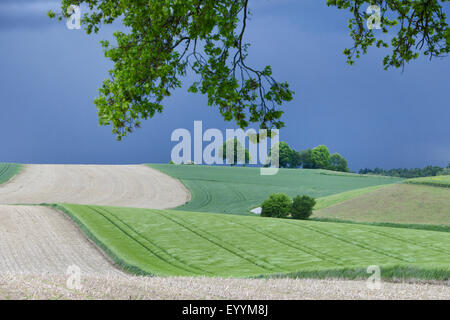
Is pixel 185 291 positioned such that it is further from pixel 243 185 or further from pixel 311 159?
pixel 311 159

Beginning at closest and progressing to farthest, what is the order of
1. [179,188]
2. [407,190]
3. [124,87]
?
[124,87]
[407,190]
[179,188]

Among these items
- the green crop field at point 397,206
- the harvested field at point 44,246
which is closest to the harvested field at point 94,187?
the harvested field at point 44,246

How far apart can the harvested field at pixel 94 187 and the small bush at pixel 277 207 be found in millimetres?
9014

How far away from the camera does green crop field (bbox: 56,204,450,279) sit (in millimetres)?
14539

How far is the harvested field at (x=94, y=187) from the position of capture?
119 feet

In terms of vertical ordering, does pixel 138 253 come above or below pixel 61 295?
below

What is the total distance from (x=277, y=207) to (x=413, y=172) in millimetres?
33949

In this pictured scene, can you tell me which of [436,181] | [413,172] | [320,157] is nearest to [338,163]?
[320,157]

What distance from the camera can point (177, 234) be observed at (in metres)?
19.2

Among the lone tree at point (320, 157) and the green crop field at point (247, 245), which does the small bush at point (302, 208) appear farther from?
the lone tree at point (320, 157)

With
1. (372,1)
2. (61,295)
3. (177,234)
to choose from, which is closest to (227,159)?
(177,234)

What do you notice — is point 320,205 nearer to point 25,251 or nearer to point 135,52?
point 25,251

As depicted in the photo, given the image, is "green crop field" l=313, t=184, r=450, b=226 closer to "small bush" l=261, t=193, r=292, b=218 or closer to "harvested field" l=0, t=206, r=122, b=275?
"small bush" l=261, t=193, r=292, b=218
